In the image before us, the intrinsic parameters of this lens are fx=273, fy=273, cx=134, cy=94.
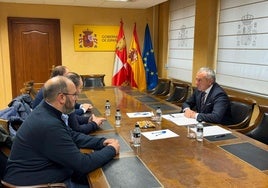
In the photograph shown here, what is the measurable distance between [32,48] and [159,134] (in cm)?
450

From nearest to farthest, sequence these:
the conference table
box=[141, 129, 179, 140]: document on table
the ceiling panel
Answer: the conference table, box=[141, 129, 179, 140]: document on table, the ceiling panel

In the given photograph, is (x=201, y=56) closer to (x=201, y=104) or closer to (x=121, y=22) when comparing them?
(x=201, y=104)

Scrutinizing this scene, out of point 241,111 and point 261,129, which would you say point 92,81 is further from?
point 261,129

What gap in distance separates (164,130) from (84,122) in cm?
76

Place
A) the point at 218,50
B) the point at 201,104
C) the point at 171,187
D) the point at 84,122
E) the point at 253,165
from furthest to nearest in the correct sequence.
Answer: the point at 218,50 < the point at 201,104 < the point at 84,122 < the point at 253,165 < the point at 171,187

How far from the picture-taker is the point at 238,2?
3.86 meters

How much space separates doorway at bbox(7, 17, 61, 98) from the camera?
5.61m

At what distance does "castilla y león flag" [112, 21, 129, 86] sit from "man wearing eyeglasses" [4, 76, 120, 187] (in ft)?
14.9

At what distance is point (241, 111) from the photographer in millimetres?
2924

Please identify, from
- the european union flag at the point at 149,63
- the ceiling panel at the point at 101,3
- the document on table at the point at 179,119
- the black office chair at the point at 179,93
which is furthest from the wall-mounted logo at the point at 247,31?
the european union flag at the point at 149,63

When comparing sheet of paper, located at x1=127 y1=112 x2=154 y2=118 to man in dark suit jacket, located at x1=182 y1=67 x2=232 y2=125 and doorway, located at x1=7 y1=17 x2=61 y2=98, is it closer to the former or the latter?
man in dark suit jacket, located at x1=182 y1=67 x2=232 y2=125

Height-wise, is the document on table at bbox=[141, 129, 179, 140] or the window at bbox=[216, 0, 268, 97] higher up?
the window at bbox=[216, 0, 268, 97]

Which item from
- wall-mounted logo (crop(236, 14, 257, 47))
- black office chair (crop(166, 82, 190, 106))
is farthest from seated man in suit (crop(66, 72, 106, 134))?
wall-mounted logo (crop(236, 14, 257, 47))

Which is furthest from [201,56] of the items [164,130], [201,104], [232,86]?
[164,130]
